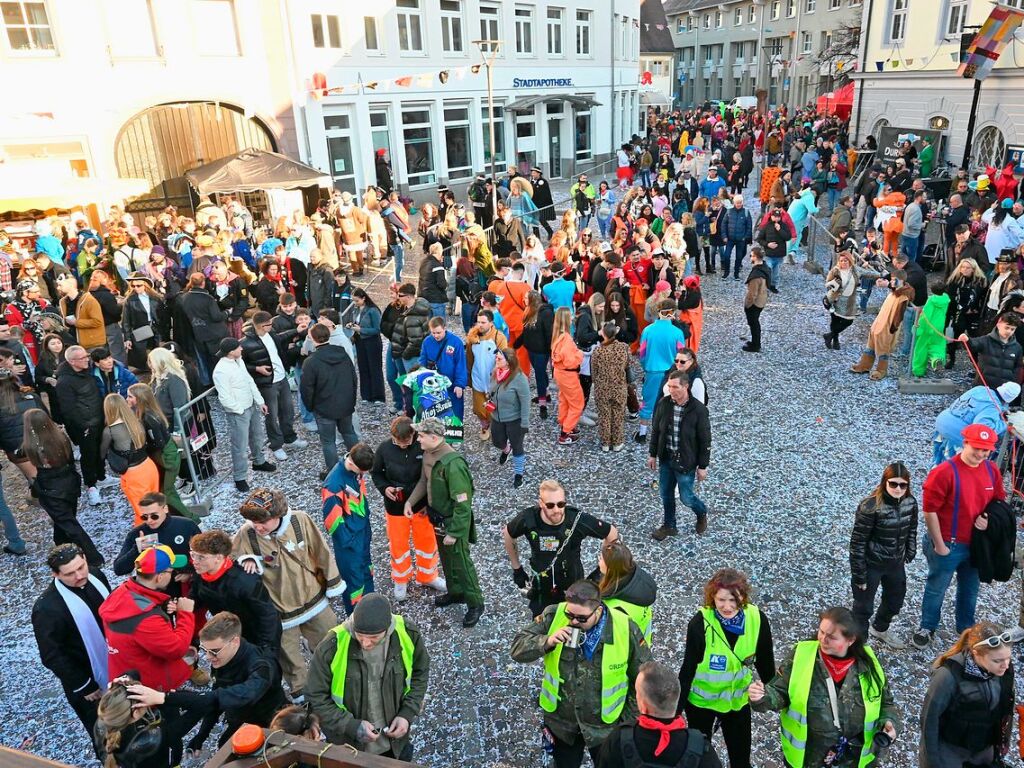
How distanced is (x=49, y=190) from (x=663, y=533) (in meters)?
15.0

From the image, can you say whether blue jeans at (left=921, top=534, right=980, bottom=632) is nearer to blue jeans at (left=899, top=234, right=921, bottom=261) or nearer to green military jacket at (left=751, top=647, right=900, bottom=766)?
green military jacket at (left=751, top=647, right=900, bottom=766)

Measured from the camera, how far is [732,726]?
3.96 meters

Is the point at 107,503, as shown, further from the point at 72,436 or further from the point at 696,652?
the point at 696,652

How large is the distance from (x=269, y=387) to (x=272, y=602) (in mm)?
4159

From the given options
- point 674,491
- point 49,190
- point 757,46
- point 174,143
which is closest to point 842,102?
point 174,143

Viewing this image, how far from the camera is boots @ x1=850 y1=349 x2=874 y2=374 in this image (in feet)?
32.7

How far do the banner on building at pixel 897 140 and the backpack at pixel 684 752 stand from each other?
20908 mm

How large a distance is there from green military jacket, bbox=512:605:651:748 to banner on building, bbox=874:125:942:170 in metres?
20.4

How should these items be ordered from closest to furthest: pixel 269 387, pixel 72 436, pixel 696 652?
pixel 696 652, pixel 72 436, pixel 269 387

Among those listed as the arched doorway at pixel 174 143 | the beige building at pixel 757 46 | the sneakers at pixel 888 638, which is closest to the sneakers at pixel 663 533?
the sneakers at pixel 888 638

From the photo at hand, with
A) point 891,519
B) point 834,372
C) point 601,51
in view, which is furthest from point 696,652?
point 601,51

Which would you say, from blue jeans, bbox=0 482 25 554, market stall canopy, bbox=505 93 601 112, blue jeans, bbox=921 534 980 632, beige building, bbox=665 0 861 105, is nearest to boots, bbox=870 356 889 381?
blue jeans, bbox=921 534 980 632

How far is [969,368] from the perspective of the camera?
991 cm

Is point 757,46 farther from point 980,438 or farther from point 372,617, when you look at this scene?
point 372,617
